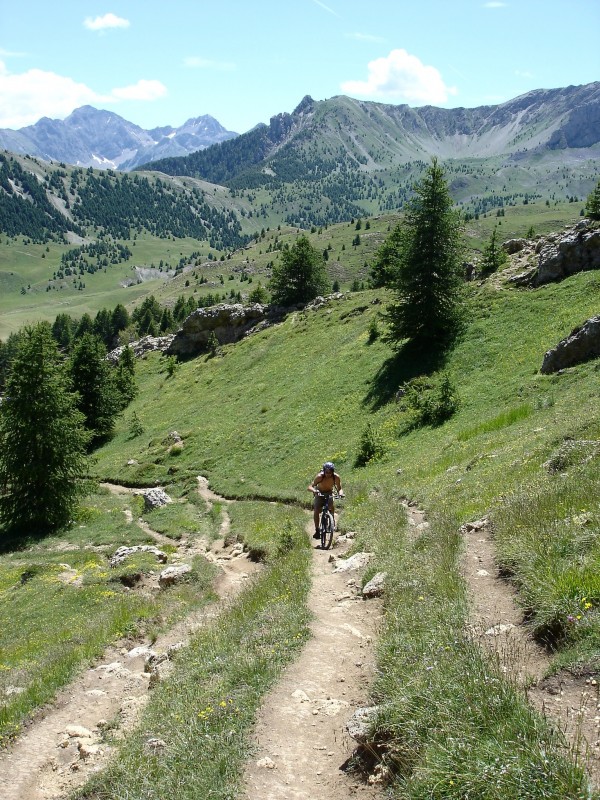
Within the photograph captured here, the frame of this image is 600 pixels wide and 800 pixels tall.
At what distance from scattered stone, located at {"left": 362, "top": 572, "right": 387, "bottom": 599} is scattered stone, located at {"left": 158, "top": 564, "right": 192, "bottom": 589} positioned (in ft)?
31.4

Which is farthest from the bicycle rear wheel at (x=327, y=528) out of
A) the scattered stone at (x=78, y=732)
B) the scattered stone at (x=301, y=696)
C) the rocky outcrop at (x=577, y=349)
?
the rocky outcrop at (x=577, y=349)

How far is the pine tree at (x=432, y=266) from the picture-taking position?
1558 inches

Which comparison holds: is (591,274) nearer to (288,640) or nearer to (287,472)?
(287,472)

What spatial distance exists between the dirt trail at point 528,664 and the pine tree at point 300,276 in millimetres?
72247

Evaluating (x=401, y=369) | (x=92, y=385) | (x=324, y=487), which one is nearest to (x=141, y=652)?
(x=324, y=487)

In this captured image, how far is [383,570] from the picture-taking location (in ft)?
43.0

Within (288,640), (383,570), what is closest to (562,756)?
(288,640)

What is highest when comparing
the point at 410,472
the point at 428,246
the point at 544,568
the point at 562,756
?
the point at 428,246

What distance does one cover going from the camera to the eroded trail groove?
21.6ft

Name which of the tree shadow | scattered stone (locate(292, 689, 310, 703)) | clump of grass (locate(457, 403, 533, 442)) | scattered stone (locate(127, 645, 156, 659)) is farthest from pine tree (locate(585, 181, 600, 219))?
scattered stone (locate(292, 689, 310, 703))

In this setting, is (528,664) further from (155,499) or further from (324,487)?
(155,499)

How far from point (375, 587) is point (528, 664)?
5584 mm

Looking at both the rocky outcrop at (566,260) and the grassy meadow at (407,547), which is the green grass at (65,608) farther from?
the rocky outcrop at (566,260)

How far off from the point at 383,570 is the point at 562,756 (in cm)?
843
